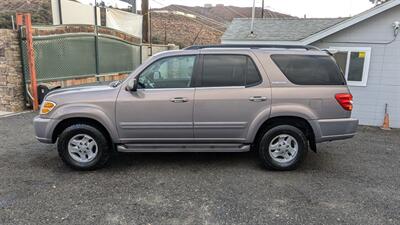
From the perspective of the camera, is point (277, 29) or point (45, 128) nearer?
point (45, 128)

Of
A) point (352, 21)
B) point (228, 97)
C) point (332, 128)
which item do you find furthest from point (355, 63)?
point (228, 97)

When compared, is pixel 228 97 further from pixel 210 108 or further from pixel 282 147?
pixel 282 147

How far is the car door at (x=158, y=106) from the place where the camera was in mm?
4496

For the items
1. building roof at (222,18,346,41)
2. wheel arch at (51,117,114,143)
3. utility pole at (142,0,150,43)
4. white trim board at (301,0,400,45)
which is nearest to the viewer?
wheel arch at (51,117,114,143)

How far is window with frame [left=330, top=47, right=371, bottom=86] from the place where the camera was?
8.50 m

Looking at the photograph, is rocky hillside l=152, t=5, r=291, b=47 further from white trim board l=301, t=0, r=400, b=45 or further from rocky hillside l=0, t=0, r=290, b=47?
white trim board l=301, t=0, r=400, b=45

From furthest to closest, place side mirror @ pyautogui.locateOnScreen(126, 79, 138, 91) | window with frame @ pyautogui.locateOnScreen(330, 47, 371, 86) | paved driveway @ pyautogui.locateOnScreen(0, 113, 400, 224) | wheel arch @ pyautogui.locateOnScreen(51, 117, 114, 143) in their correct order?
window with frame @ pyautogui.locateOnScreen(330, 47, 371, 86), wheel arch @ pyautogui.locateOnScreen(51, 117, 114, 143), side mirror @ pyautogui.locateOnScreen(126, 79, 138, 91), paved driveway @ pyautogui.locateOnScreen(0, 113, 400, 224)

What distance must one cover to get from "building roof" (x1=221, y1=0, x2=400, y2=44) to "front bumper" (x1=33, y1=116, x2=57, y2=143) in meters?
6.83

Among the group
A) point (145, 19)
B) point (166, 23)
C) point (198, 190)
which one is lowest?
point (198, 190)

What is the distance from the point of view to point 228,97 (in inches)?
177

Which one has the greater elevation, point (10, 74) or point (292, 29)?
point (292, 29)

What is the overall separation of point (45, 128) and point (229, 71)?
2.83 meters

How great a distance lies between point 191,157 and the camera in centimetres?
534

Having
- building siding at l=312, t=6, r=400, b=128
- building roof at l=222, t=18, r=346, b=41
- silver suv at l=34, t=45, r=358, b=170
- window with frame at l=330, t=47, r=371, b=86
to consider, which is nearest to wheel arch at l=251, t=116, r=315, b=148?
silver suv at l=34, t=45, r=358, b=170
